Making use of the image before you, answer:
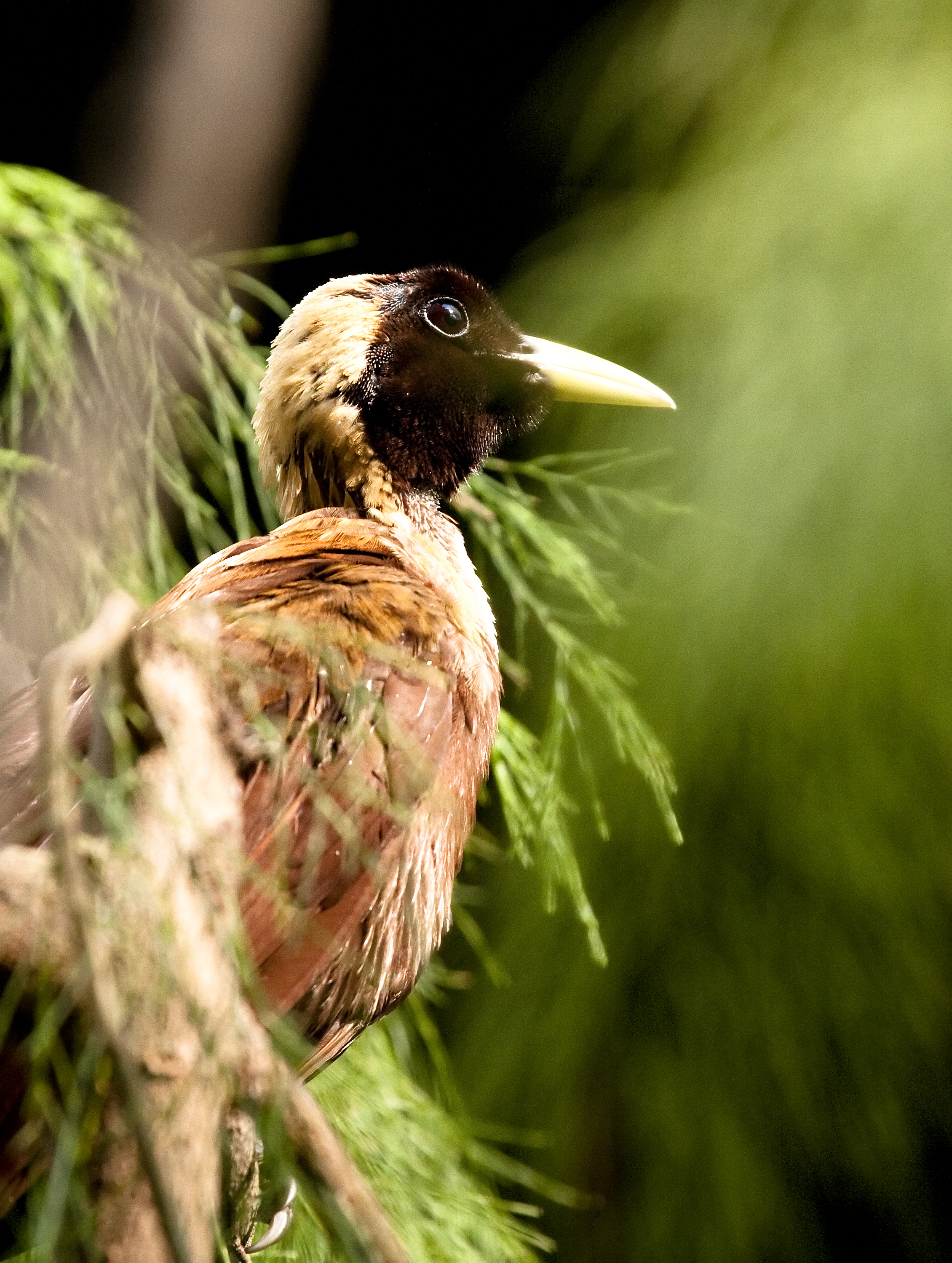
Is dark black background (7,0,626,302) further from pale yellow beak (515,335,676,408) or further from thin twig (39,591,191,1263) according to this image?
thin twig (39,591,191,1263)

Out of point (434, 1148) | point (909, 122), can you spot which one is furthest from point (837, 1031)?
point (909, 122)

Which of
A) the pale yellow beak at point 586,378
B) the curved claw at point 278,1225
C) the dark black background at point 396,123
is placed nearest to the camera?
the curved claw at point 278,1225

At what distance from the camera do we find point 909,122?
149cm

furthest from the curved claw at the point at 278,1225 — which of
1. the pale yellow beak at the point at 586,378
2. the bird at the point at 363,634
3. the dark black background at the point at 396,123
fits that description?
the dark black background at the point at 396,123

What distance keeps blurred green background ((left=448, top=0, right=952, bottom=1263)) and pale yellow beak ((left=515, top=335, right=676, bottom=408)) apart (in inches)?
5.7

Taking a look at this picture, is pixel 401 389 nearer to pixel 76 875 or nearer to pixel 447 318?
pixel 447 318

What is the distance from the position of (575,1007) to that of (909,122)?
1.17 meters

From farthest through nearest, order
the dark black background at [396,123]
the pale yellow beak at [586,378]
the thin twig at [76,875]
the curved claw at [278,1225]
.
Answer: the dark black background at [396,123] < the pale yellow beak at [586,378] < the curved claw at [278,1225] < the thin twig at [76,875]

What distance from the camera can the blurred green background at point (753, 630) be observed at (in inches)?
58.7

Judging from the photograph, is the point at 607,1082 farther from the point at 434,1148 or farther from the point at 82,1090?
the point at 82,1090

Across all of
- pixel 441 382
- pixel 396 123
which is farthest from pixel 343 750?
pixel 396 123

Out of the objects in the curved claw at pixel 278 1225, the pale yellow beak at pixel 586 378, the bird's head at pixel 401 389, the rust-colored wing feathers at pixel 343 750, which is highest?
the pale yellow beak at pixel 586 378

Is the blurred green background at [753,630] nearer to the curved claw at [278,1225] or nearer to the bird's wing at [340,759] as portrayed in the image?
the bird's wing at [340,759]

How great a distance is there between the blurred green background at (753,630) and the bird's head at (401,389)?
0.17 metres
